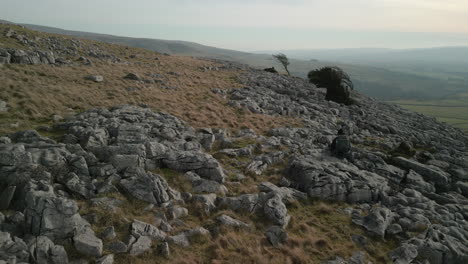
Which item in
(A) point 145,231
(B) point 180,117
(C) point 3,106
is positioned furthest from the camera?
(B) point 180,117

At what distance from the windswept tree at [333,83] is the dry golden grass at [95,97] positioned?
69.8 feet

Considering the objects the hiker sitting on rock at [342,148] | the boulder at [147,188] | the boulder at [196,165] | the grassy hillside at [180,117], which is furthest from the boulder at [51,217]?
the hiker sitting on rock at [342,148]

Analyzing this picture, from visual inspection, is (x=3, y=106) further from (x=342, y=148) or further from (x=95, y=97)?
(x=342, y=148)

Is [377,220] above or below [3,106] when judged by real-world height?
below

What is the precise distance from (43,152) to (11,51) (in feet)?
81.3

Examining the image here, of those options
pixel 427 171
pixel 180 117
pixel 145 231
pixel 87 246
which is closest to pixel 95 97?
pixel 180 117

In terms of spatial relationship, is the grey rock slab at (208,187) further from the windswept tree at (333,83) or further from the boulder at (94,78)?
the windswept tree at (333,83)

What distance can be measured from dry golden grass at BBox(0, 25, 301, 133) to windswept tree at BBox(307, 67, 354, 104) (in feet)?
69.8

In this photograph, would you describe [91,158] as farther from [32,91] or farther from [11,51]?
[11,51]

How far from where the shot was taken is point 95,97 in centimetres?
2681

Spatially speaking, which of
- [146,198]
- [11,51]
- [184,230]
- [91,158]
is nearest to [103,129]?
[91,158]

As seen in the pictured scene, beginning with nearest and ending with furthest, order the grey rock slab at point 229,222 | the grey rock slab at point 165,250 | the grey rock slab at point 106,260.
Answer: the grey rock slab at point 106,260, the grey rock slab at point 165,250, the grey rock slab at point 229,222

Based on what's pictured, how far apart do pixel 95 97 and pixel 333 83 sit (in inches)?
1740

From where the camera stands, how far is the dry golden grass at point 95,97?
21.5m
